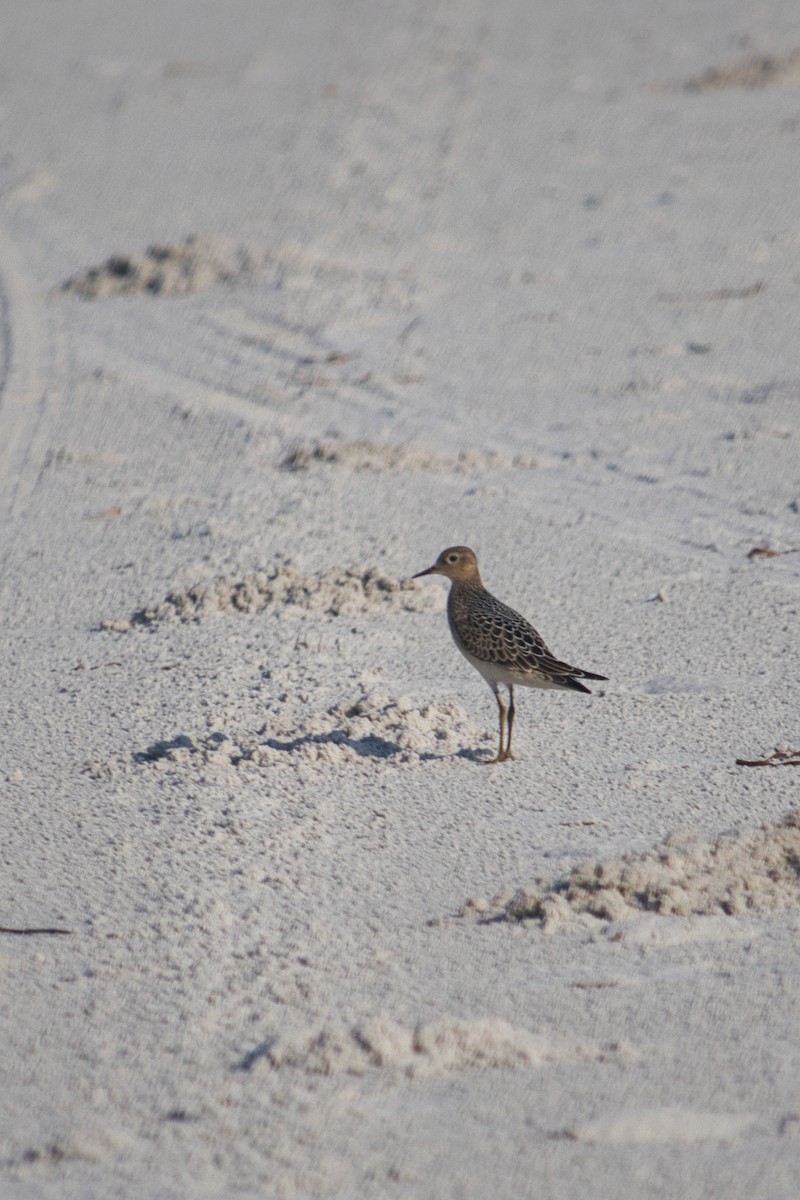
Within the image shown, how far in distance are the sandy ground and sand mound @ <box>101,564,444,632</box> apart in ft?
0.08

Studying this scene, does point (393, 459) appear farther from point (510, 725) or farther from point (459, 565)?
point (510, 725)

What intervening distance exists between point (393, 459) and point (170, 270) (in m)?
4.27

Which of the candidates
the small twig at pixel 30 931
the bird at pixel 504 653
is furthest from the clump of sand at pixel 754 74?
the small twig at pixel 30 931

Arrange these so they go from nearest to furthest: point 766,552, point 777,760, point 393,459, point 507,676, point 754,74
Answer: point 777,760 < point 507,676 < point 766,552 < point 393,459 < point 754,74

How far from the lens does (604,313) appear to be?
9516mm

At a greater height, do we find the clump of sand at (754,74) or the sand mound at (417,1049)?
the clump of sand at (754,74)

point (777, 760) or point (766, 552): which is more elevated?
point (766, 552)

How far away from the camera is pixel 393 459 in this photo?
7.57m

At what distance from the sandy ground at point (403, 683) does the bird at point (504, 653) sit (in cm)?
18

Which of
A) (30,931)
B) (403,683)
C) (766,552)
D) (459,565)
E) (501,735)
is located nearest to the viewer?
(30,931)

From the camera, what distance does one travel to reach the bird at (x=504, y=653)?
15.9 feet

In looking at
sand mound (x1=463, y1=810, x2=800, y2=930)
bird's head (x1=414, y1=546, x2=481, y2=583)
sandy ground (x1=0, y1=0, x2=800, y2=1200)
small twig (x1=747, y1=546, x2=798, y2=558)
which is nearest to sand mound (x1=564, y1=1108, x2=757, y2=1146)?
sandy ground (x1=0, y1=0, x2=800, y2=1200)

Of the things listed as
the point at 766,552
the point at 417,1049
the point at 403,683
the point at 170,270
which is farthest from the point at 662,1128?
the point at 170,270

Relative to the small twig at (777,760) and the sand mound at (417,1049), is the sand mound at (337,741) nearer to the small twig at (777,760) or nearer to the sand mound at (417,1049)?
the small twig at (777,760)
